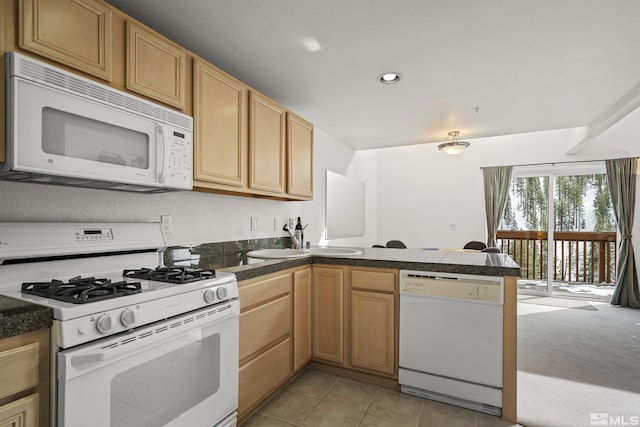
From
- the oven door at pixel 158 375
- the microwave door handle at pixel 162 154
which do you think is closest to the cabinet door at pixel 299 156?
the microwave door handle at pixel 162 154

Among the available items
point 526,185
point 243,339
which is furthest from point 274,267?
point 526,185

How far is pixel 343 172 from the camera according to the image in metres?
4.70

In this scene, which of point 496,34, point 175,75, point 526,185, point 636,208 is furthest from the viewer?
point 526,185

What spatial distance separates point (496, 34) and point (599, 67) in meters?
1.05

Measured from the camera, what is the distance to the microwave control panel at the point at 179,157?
1.69 metres

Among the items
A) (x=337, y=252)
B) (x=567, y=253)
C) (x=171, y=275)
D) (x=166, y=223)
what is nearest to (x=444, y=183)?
(x=567, y=253)

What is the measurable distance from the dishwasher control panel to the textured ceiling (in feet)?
4.78

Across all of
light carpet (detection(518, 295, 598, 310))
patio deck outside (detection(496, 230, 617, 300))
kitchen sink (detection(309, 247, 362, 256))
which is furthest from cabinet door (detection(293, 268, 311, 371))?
patio deck outside (detection(496, 230, 617, 300))

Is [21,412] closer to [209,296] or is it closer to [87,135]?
[209,296]

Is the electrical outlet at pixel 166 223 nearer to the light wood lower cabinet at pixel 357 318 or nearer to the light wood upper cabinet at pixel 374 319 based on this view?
the light wood lower cabinet at pixel 357 318

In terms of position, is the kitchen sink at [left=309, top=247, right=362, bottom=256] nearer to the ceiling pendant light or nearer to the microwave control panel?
the microwave control panel

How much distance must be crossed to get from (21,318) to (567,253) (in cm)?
635

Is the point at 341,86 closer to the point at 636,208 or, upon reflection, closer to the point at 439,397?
the point at 439,397

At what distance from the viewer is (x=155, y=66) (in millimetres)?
1646
